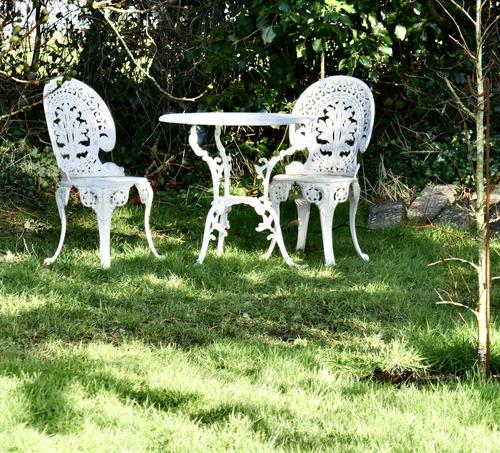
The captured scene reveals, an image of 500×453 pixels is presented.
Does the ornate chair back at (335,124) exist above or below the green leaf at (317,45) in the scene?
below

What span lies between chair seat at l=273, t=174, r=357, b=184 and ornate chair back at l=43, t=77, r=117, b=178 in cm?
107

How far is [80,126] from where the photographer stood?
5.69 meters

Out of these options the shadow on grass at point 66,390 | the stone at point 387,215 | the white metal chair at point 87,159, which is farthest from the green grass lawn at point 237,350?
the stone at point 387,215

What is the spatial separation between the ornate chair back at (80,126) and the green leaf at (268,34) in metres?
1.30

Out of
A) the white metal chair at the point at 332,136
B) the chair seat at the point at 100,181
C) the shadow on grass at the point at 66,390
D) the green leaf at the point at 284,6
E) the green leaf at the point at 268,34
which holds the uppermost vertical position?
the green leaf at the point at 284,6

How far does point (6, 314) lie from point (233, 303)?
3.64 ft

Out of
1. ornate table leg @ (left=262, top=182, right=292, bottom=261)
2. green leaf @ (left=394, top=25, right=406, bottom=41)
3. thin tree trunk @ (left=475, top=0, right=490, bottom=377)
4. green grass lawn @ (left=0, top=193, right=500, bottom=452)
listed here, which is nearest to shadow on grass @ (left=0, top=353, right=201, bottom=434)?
green grass lawn @ (left=0, top=193, right=500, bottom=452)

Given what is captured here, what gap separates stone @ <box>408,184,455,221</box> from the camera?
664 cm

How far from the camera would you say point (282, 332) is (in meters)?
4.11

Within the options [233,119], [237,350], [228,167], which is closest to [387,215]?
[228,167]

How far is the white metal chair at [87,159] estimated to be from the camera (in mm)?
5223

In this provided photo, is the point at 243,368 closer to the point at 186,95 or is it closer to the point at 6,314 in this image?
the point at 6,314

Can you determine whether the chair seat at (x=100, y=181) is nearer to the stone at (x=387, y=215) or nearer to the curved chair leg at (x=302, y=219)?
the curved chair leg at (x=302, y=219)

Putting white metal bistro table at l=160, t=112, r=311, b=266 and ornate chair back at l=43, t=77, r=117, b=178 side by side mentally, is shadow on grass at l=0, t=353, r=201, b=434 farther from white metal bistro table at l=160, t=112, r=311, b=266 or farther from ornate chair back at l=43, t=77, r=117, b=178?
ornate chair back at l=43, t=77, r=117, b=178
